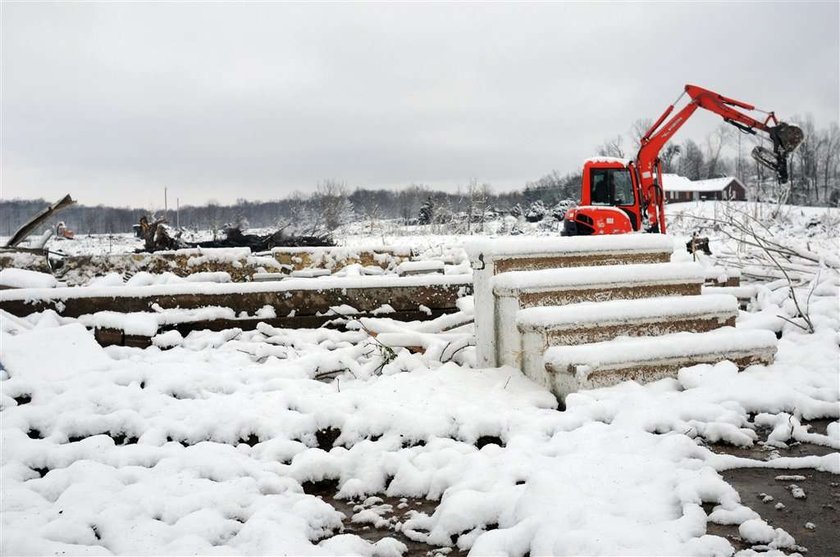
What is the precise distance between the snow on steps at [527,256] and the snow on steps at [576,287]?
0.25 ft

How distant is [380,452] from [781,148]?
11617 mm

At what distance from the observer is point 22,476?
103 inches

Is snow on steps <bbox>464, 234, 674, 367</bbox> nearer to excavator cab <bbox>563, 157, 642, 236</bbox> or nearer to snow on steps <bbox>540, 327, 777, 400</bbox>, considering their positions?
snow on steps <bbox>540, 327, 777, 400</bbox>

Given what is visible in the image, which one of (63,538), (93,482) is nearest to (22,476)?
(93,482)

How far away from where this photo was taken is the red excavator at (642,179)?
10.3 metres

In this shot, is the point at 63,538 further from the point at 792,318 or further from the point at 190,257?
the point at 190,257

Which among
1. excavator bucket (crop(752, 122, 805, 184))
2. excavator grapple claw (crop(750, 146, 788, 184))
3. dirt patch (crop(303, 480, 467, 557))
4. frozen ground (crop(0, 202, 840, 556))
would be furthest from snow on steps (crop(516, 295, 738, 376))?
excavator bucket (crop(752, 122, 805, 184))

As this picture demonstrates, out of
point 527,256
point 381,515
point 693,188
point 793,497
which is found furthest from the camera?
point 693,188

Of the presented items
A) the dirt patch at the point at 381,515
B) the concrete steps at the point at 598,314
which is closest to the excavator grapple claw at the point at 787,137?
the concrete steps at the point at 598,314

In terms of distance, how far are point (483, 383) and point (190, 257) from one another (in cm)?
572

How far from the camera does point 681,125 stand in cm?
1241

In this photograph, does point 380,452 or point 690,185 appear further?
point 690,185

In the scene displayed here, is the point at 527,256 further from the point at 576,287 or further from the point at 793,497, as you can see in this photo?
the point at 793,497

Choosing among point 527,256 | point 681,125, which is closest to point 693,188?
point 681,125
